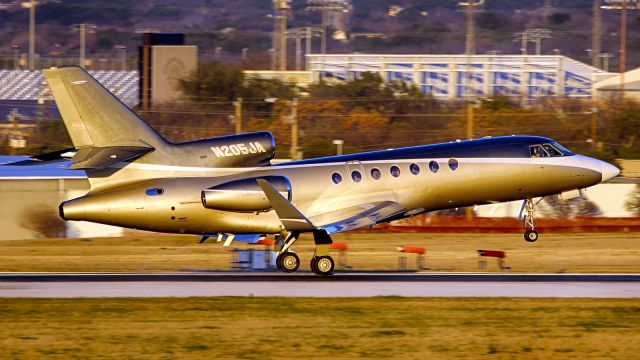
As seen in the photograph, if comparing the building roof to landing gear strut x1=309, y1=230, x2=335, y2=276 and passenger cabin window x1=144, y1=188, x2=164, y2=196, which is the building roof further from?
landing gear strut x1=309, y1=230, x2=335, y2=276

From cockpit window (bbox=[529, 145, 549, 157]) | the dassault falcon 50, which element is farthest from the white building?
the dassault falcon 50

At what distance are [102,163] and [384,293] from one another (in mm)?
8249

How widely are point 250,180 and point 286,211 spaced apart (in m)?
1.51

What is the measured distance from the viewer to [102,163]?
2894cm

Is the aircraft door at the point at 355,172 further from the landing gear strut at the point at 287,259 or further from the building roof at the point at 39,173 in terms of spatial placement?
the building roof at the point at 39,173

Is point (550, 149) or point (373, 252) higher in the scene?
point (550, 149)

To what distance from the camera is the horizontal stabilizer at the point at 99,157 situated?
28953mm

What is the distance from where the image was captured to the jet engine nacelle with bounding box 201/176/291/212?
29625 mm

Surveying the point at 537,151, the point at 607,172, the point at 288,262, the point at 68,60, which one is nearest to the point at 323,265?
the point at 288,262

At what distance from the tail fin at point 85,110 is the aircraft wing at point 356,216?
19.1 feet

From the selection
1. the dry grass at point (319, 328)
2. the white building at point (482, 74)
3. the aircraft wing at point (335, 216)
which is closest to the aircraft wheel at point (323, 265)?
the aircraft wing at point (335, 216)

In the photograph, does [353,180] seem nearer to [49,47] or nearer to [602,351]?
[602,351]

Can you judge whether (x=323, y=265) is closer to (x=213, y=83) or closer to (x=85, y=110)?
(x=85, y=110)

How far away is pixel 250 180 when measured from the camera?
29938 millimetres
